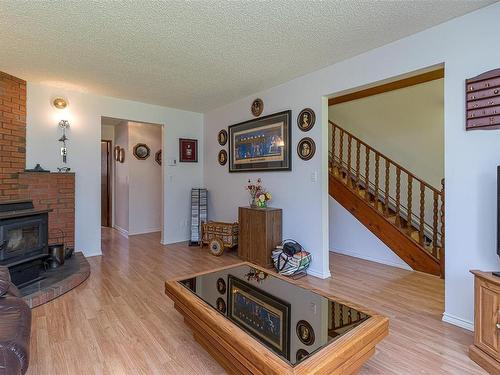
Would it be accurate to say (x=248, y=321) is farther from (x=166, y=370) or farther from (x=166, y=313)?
(x=166, y=313)

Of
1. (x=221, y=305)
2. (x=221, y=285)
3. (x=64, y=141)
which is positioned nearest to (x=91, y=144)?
(x=64, y=141)

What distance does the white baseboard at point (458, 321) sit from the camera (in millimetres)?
1950

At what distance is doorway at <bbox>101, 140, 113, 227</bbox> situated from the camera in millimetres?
6359

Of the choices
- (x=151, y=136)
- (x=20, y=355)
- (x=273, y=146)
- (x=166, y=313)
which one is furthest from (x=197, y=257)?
(x=151, y=136)

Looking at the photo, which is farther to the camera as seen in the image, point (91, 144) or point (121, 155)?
point (121, 155)

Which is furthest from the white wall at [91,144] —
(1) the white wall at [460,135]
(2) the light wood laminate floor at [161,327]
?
(1) the white wall at [460,135]

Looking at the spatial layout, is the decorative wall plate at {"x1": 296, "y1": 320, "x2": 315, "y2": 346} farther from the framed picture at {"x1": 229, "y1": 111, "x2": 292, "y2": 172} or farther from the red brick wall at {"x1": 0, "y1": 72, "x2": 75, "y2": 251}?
the red brick wall at {"x1": 0, "y1": 72, "x2": 75, "y2": 251}

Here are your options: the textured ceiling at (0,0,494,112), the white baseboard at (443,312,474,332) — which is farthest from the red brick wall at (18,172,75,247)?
the white baseboard at (443,312,474,332)

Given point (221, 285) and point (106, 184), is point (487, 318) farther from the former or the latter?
point (106, 184)

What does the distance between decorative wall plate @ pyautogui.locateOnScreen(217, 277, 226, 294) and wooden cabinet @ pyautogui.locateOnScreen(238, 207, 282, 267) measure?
4.20 feet

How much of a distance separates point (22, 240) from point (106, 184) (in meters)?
4.09

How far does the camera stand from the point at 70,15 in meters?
2.00

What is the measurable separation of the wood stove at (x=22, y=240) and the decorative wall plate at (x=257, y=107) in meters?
2.82

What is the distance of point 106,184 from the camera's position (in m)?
6.45
